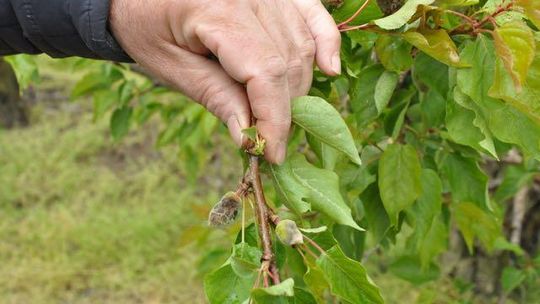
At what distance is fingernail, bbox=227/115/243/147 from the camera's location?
2.56 feet

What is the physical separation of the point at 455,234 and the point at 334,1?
1.94 meters

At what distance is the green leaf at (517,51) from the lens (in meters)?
0.73

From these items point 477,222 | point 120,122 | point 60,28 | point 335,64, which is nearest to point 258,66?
point 335,64

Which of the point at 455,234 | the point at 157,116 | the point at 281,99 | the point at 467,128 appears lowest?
the point at 157,116

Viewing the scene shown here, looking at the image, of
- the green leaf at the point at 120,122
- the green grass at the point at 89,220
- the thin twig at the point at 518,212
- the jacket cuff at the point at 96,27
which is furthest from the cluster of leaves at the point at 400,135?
the green grass at the point at 89,220

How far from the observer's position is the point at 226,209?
71 centimetres

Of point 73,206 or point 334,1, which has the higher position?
point 334,1

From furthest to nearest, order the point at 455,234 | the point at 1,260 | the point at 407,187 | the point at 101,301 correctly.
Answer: the point at 1,260 < the point at 101,301 < the point at 455,234 < the point at 407,187

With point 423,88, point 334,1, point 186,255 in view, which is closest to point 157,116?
point 186,255

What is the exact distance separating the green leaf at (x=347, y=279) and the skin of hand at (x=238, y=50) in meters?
0.13

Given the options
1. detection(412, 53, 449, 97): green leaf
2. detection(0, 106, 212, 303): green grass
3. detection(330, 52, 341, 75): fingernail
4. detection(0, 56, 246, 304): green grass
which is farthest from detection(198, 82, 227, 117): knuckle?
detection(0, 56, 246, 304): green grass

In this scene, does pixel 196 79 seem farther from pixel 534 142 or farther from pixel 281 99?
pixel 534 142

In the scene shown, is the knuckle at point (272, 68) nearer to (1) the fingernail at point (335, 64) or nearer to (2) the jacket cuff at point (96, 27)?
(1) the fingernail at point (335, 64)

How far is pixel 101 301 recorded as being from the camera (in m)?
3.04
